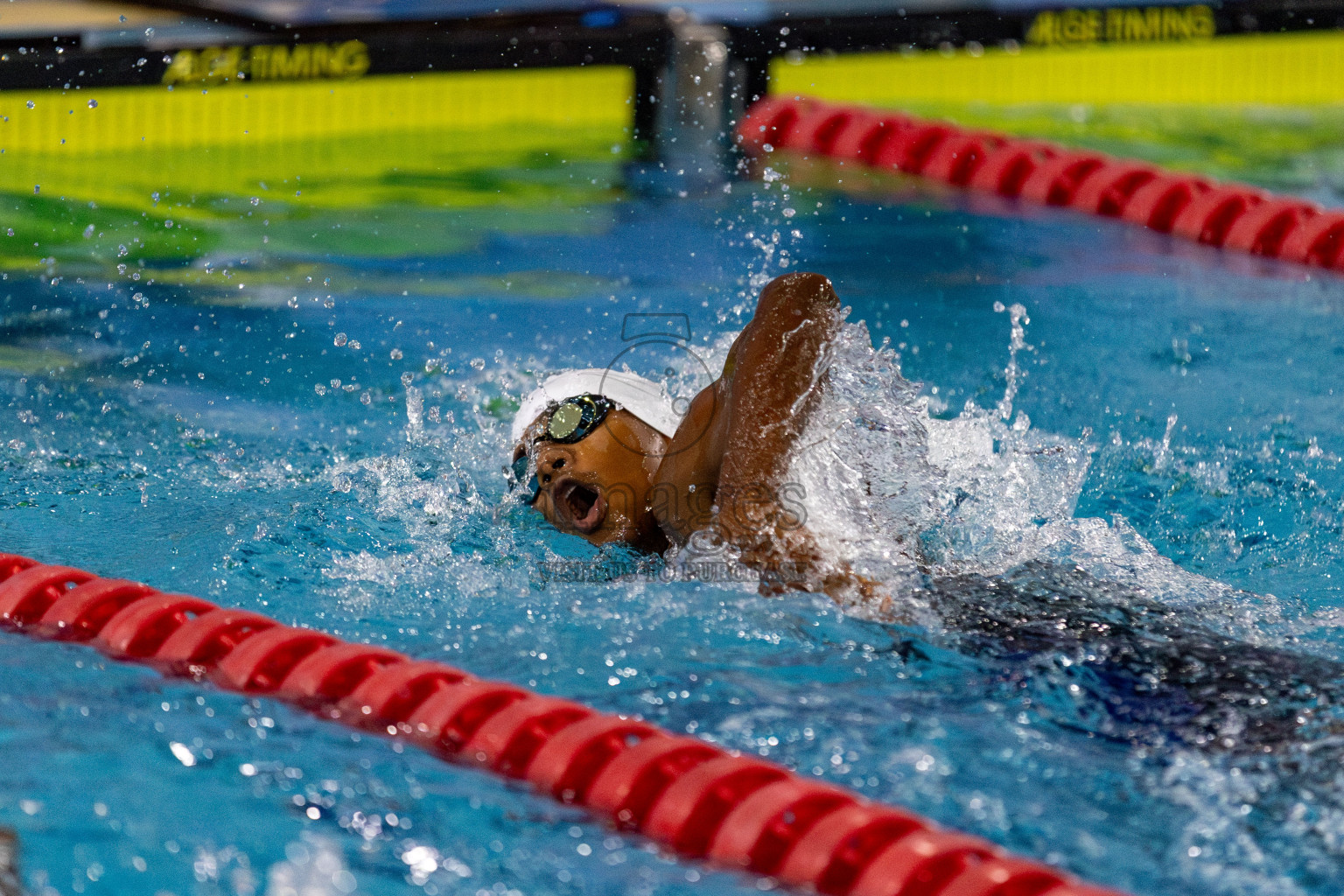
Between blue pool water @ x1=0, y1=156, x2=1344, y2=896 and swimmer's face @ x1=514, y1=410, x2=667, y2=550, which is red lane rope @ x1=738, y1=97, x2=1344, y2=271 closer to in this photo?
blue pool water @ x1=0, y1=156, x2=1344, y2=896

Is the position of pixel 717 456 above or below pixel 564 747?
above

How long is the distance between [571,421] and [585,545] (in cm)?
34

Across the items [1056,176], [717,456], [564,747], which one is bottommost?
[564,747]

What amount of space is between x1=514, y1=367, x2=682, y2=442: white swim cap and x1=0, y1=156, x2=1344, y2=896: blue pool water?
25 cm

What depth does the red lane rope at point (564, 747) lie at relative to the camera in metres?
1.77

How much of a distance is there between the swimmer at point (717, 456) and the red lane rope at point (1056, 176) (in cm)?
295

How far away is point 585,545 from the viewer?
2.97 m

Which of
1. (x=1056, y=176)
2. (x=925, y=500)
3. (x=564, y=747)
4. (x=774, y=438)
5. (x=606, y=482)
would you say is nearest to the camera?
(x=564, y=747)

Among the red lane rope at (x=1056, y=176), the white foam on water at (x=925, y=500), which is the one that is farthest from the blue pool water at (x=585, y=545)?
the red lane rope at (x=1056, y=176)

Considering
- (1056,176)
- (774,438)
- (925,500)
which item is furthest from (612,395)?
(1056,176)

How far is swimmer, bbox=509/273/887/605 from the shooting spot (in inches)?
95.0

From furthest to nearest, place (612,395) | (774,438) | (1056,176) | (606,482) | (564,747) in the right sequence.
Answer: (1056,176) → (612,395) → (606,482) → (774,438) → (564,747)

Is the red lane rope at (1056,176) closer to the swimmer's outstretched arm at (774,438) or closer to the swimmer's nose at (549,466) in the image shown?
the swimmer's outstretched arm at (774,438)

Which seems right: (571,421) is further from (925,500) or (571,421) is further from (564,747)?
(564,747)
